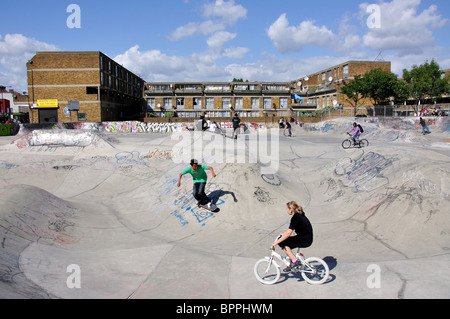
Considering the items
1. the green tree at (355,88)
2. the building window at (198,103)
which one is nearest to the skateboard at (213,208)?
the green tree at (355,88)

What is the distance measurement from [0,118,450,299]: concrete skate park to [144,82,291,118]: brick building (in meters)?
46.8

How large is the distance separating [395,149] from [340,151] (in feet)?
23.6

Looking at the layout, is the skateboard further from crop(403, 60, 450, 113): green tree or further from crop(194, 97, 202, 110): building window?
crop(194, 97, 202, 110): building window

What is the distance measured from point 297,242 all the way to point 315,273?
1.98ft

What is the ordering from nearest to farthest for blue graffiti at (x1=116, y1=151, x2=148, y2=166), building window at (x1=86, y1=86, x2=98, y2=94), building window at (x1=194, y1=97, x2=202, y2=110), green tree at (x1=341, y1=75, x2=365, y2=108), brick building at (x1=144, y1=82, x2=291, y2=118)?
1. blue graffiti at (x1=116, y1=151, x2=148, y2=166)
2. green tree at (x1=341, y1=75, x2=365, y2=108)
3. building window at (x1=86, y1=86, x2=98, y2=94)
4. brick building at (x1=144, y1=82, x2=291, y2=118)
5. building window at (x1=194, y1=97, x2=202, y2=110)

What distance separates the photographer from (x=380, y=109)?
3906 centimetres

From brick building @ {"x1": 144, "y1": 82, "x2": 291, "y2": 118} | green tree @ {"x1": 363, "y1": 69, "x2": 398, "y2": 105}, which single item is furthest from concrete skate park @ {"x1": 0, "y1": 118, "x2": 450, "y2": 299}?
brick building @ {"x1": 144, "y1": 82, "x2": 291, "y2": 118}

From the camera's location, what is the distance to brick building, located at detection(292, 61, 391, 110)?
58.0 meters

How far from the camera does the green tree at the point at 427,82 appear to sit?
46281 mm

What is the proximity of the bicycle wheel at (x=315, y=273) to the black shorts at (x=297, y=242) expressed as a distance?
0.27 m

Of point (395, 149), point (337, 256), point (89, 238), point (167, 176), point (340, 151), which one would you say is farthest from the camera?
point (340, 151)

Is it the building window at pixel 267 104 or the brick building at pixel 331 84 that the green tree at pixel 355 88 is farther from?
the building window at pixel 267 104

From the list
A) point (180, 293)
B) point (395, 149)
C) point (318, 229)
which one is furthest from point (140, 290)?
point (395, 149)

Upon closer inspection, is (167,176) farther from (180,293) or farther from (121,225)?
(180,293)
